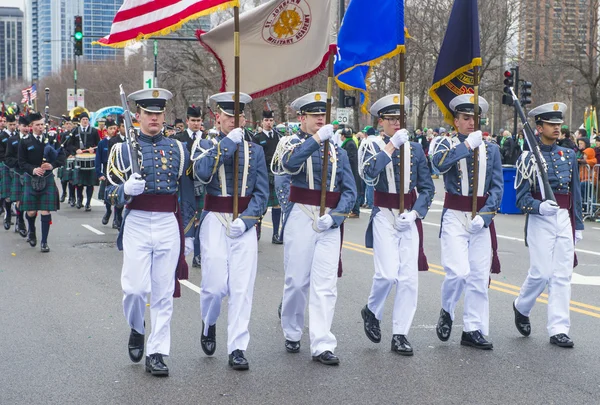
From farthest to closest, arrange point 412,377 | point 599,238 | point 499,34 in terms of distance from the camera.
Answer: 1. point 499,34
2. point 599,238
3. point 412,377

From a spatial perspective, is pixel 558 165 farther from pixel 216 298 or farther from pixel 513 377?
pixel 216 298

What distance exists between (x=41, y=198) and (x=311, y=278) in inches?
327

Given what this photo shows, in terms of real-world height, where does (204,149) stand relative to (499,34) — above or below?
below

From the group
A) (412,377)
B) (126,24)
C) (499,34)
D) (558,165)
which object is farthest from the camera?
(499,34)

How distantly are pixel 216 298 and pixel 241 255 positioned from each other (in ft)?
1.31

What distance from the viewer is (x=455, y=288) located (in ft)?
26.0

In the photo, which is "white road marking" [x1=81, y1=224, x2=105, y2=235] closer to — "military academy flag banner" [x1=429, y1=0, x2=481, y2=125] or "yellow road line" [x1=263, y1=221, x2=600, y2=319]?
"yellow road line" [x1=263, y1=221, x2=600, y2=319]

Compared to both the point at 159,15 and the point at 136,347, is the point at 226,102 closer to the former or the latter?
the point at 159,15

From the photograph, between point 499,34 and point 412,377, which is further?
Answer: point 499,34

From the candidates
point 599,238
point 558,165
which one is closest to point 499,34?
point 599,238

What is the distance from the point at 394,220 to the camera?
7.84 metres

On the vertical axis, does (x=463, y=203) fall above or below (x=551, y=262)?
above

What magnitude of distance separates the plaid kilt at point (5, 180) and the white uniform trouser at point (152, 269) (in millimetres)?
11112

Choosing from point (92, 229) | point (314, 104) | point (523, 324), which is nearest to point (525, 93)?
point (92, 229)
